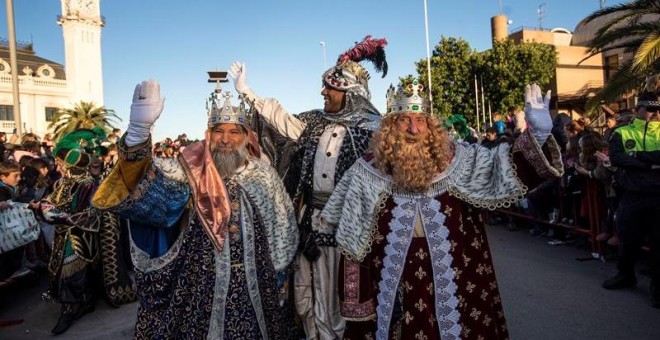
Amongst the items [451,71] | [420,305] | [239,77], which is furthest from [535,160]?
[451,71]

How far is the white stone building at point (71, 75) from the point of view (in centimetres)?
5606

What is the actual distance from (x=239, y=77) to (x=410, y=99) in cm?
196

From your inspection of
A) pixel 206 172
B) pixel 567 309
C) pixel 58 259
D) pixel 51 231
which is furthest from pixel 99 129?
pixel 567 309

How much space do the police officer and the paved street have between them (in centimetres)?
50

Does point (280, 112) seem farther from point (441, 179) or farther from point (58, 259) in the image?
point (58, 259)

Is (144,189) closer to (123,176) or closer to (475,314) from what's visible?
(123,176)

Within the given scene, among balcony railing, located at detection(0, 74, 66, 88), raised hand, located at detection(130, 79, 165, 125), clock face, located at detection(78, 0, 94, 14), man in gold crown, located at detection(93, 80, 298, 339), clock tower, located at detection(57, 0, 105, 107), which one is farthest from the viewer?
clock face, located at detection(78, 0, 94, 14)

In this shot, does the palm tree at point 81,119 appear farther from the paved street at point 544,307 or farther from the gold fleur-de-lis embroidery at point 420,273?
the gold fleur-de-lis embroidery at point 420,273

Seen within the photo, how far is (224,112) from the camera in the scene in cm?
386

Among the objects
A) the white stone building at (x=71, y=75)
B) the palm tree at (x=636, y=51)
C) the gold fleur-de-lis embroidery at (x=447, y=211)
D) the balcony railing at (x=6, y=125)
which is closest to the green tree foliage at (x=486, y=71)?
the palm tree at (x=636, y=51)

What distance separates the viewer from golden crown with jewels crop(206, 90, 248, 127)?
3859mm

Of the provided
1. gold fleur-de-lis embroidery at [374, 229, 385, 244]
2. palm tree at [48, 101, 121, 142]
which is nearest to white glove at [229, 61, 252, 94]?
gold fleur-de-lis embroidery at [374, 229, 385, 244]

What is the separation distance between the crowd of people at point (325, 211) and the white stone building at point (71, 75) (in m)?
58.7

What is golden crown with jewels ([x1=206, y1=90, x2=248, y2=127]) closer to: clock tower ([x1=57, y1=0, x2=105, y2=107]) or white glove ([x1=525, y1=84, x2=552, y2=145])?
white glove ([x1=525, y1=84, x2=552, y2=145])
